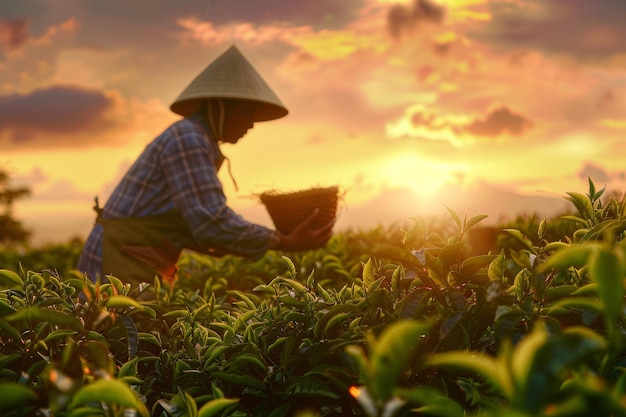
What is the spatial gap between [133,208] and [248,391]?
3016 millimetres

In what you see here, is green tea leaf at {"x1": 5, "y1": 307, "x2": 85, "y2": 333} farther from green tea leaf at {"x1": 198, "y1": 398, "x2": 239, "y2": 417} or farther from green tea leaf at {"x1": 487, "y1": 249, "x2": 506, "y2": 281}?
green tea leaf at {"x1": 487, "y1": 249, "x2": 506, "y2": 281}

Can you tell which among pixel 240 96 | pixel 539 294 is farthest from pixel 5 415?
pixel 240 96

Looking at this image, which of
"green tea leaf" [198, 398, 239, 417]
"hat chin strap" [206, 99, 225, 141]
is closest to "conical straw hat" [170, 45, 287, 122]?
"hat chin strap" [206, 99, 225, 141]

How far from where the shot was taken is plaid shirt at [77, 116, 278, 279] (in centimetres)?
438

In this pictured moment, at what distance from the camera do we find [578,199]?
1.96 metres

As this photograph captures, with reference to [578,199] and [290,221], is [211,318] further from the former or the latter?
[290,221]

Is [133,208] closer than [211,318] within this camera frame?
No

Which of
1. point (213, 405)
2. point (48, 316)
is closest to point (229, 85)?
point (48, 316)

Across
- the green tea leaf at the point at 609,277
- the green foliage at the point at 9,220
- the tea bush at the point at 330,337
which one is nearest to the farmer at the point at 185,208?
the tea bush at the point at 330,337

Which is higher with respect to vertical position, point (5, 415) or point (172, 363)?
point (5, 415)

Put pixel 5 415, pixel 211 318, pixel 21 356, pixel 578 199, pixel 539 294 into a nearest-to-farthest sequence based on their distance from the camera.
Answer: pixel 5 415 < pixel 539 294 < pixel 21 356 < pixel 578 199 < pixel 211 318

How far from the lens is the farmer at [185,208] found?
14.4ft

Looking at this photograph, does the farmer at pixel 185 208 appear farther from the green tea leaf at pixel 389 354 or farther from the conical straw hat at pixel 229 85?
the green tea leaf at pixel 389 354

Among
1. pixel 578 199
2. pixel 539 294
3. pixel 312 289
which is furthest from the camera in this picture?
pixel 312 289
